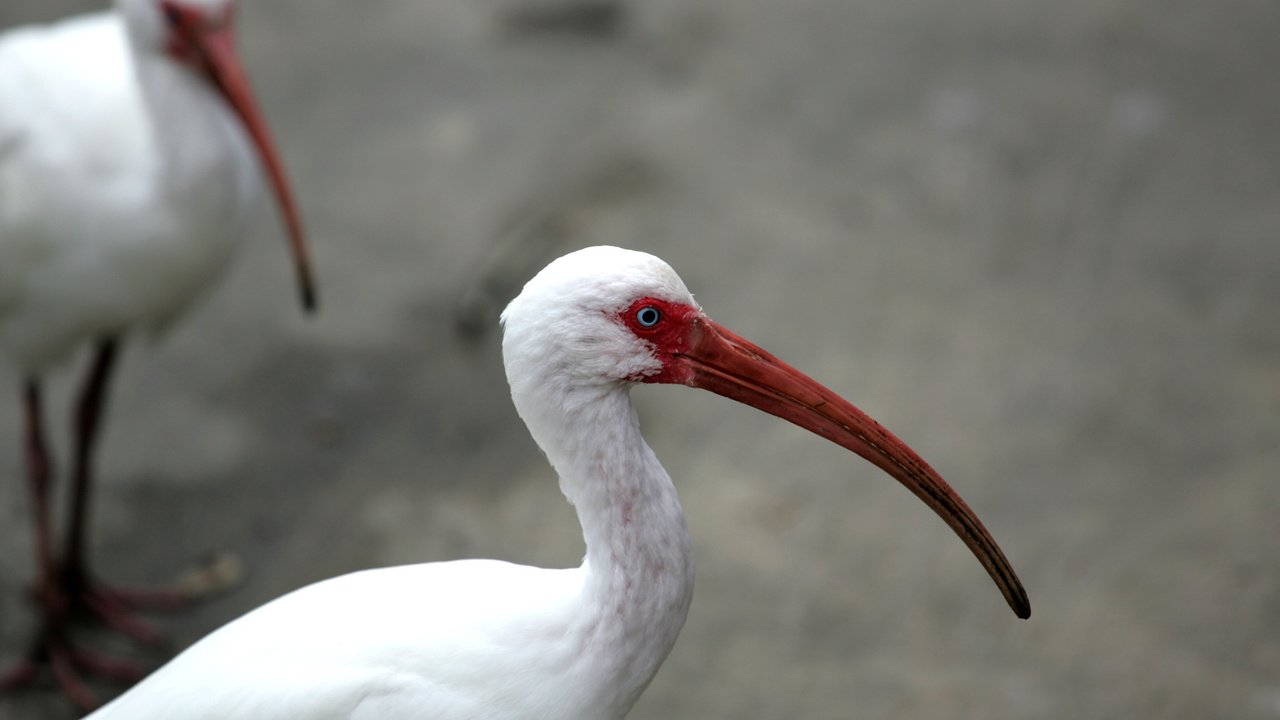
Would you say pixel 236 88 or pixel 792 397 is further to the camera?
pixel 236 88

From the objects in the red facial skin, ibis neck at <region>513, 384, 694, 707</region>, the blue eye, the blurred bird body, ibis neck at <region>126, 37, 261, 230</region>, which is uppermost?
the red facial skin

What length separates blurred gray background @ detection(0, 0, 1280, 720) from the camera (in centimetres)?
417

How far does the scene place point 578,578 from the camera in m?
2.43

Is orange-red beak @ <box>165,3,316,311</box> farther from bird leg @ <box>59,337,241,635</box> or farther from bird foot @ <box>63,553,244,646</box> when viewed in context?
bird foot @ <box>63,553,244,646</box>

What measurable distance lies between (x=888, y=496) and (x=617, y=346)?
257 cm

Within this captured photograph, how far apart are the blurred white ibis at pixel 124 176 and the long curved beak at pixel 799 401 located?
5.97 ft

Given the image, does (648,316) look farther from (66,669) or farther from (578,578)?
(66,669)

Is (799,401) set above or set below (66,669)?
above

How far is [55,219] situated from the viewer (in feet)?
11.7

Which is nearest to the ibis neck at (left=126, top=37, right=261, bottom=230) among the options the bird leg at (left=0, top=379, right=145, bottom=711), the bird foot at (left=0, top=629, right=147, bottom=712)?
the bird leg at (left=0, top=379, right=145, bottom=711)

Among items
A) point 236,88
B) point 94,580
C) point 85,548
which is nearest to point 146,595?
point 94,580

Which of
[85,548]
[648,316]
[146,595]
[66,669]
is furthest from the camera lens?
[85,548]

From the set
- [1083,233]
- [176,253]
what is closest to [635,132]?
[1083,233]

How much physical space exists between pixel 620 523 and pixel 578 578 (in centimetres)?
20
